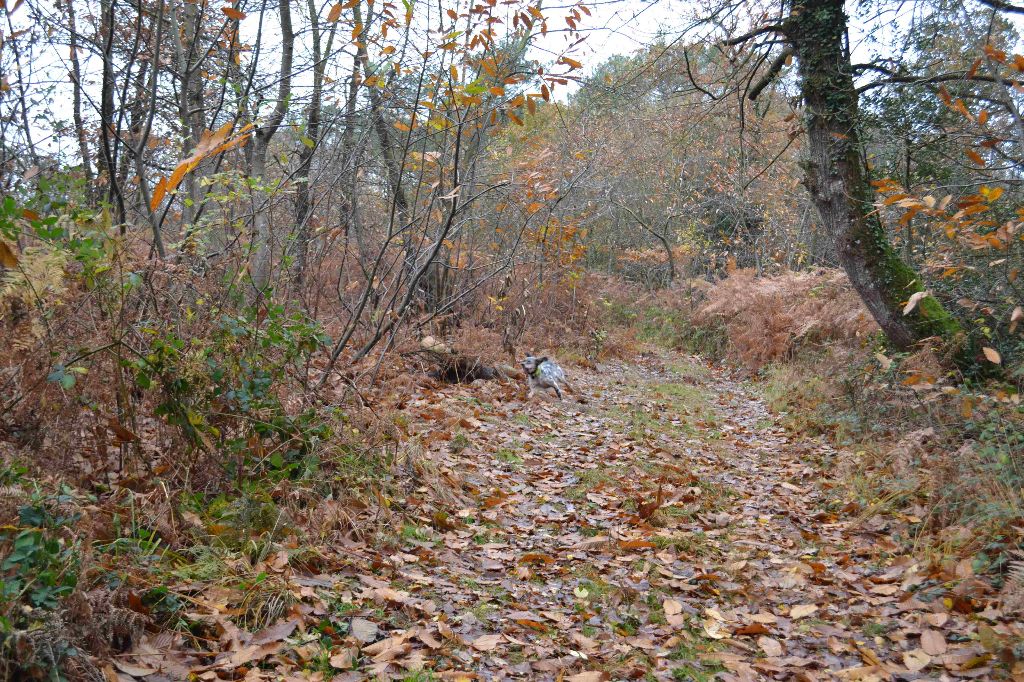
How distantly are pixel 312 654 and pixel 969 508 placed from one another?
437cm

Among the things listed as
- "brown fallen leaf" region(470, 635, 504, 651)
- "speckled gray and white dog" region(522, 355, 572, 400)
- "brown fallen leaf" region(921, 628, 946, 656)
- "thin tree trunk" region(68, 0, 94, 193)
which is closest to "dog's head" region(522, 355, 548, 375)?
"speckled gray and white dog" region(522, 355, 572, 400)

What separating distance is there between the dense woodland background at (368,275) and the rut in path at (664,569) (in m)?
0.56

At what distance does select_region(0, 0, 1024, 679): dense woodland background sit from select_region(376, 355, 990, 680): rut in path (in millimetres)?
559

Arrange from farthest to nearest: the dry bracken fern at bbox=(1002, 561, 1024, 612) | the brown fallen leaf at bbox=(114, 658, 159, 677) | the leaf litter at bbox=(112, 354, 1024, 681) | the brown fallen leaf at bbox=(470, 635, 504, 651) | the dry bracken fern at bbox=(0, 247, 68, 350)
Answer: the dry bracken fern at bbox=(0, 247, 68, 350) → the dry bracken fern at bbox=(1002, 561, 1024, 612) → the brown fallen leaf at bbox=(470, 635, 504, 651) → the leaf litter at bbox=(112, 354, 1024, 681) → the brown fallen leaf at bbox=(114, 658, 159, 677)

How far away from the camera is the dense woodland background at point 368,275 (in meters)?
3.90

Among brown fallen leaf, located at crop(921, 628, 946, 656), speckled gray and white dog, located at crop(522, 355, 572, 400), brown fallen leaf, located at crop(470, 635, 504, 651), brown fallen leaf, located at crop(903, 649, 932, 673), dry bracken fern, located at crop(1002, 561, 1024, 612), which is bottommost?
brown fallen leaf, located at crop(903, 649, 932, 673)

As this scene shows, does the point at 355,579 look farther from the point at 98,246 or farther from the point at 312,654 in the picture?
the point at 98,246

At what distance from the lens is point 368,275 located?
6.62 metres

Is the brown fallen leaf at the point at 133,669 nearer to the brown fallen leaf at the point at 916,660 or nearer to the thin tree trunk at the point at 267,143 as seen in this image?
the thin tree trunk at the point at 267,143

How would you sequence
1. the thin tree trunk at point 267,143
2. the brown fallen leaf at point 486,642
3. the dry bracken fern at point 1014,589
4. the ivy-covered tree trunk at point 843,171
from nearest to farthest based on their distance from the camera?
the brown fallen leaf at point 486,642 < the dry bracken fern at point 1014,589 < the thin tree trunk at point 267,143 < the ivy-covered tree trunk at point 843,171

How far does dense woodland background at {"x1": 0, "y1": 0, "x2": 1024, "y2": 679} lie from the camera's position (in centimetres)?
390

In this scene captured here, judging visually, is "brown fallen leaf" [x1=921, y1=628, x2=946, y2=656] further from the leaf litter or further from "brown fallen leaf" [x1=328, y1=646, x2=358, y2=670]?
"brown fallen leaf" [x1=328, y1=646, x2=358, y2=670]

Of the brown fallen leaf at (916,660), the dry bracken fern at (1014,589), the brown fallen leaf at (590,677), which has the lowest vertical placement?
the brown fallen leaf at (916,660)

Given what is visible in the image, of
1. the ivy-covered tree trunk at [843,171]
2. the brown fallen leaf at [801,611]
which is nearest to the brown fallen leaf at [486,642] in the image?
the brown fallen leaf at [801,611]
